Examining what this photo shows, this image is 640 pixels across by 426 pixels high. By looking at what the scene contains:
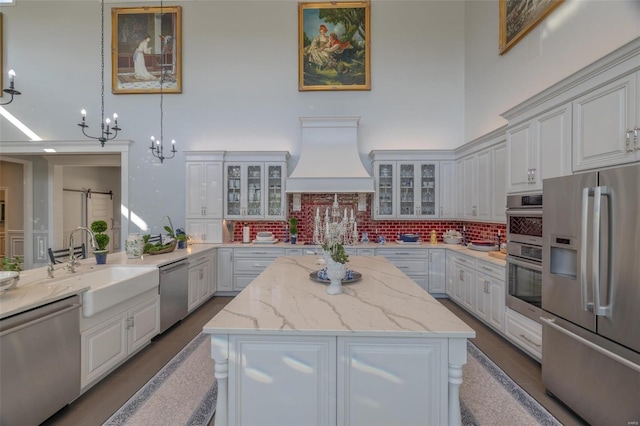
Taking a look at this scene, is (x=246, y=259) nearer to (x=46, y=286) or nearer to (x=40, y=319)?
(x=46, y=286)

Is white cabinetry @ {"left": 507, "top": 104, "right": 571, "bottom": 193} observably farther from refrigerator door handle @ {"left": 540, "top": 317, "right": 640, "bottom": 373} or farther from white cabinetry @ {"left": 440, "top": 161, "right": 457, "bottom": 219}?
white cabinetry @ {"left": 440, "top": 161, "right": 457, "bottom": 219}

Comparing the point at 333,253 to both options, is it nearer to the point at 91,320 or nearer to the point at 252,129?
the point at 91,320

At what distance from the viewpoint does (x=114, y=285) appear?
8.39ft

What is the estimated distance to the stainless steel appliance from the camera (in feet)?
8.83

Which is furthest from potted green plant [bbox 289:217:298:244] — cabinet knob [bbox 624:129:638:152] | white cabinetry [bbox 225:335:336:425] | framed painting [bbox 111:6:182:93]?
cabinet knob [bbox 624:129:638:152]

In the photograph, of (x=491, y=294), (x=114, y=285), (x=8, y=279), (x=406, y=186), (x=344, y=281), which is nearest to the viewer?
(x=8, y=279)

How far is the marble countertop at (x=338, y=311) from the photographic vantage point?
1.48 m

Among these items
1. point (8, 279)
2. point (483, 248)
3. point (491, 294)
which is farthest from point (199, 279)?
point (483, 248)

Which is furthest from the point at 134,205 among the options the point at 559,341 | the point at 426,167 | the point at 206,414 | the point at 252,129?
the point at 559,341

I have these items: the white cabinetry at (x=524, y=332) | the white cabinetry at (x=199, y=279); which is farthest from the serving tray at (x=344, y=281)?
the white cabinetry at (x=199, y=279)

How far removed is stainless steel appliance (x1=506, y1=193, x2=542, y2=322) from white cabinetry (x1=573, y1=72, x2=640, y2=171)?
54cm

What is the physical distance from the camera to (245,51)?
18.6ft

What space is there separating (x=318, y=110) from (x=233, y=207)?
252 centimetres

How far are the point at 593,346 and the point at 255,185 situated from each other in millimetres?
4833
